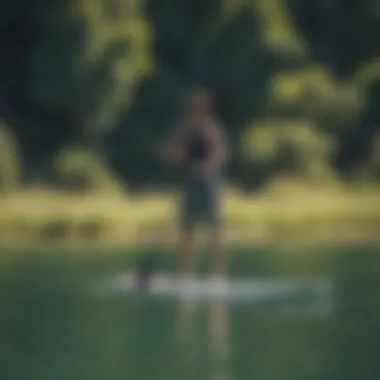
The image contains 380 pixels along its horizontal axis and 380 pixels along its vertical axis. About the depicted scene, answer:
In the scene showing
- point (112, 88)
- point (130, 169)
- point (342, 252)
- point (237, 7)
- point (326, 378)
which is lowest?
point (326, 378)

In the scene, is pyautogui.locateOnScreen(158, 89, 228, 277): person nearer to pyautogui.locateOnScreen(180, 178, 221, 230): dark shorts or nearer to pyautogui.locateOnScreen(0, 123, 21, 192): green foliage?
pyautogui.locateOnScreen(180, 178, 221, 230): dark shorts

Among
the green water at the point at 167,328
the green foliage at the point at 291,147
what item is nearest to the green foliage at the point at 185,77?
the green foliage at the point at 291,147

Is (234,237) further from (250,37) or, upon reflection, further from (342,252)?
(250,37)

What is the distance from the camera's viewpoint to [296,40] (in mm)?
2189

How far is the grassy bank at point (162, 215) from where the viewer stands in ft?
7.02

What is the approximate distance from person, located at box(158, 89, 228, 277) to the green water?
4cm

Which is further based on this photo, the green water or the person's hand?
the person's hand

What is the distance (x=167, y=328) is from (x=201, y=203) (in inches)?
10.6

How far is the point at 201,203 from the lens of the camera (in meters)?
2.12

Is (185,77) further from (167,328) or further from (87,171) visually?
(167,328)

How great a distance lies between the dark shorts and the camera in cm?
212

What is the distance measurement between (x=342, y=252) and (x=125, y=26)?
67 centimetres

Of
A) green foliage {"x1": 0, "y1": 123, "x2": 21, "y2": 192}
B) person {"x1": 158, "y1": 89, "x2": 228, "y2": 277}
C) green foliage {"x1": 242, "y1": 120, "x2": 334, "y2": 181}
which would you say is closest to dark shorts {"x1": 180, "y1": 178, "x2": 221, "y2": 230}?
person {"x1": 158, "y1": 89, "x2": 228, "y2": 277}

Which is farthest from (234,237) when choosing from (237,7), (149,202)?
(237,7)
